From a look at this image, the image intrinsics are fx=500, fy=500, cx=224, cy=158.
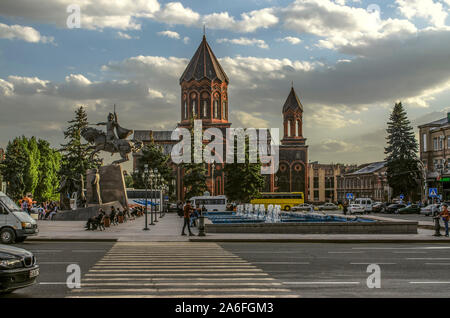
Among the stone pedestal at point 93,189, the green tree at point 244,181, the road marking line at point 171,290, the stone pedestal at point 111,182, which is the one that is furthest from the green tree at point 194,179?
the road marking line at point 171,290

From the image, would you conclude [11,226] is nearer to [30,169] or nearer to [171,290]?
[171,290]

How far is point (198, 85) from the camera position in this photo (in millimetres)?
91812

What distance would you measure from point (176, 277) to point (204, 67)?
84.3 meters

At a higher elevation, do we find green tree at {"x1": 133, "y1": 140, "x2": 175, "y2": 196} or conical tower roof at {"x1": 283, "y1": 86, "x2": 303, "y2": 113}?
conical tower roof at {"x1": 283, "y1": 86, "x2": 303, "y2": 113}

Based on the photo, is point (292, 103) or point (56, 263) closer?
point (56, 263)

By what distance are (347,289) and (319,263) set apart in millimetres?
4414

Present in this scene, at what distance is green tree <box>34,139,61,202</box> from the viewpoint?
100 m

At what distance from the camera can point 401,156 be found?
257ft

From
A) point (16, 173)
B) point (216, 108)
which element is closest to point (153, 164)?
point (216, 108)

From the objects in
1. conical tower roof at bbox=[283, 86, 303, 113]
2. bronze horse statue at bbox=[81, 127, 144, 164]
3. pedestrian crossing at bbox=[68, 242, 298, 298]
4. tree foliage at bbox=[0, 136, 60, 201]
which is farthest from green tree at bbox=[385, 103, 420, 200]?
pedestrian crossing at bbox=[68, 242, 298, 298]

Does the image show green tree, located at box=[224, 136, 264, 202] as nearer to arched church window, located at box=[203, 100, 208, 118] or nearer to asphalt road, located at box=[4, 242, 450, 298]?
arched church window, located at box=[203, 100, 208, 118]

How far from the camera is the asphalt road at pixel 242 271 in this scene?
1012 centimetres

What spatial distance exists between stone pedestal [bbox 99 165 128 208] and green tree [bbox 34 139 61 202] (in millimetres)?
58699
